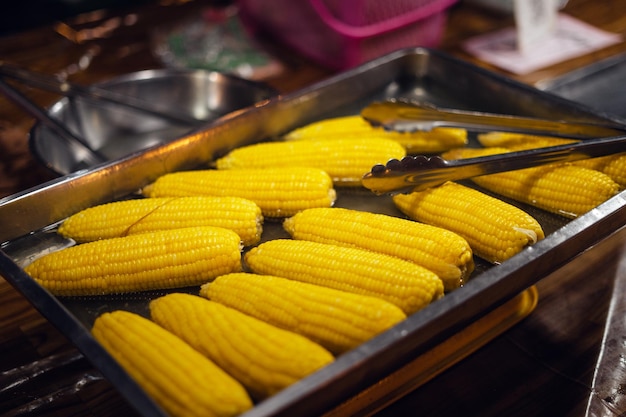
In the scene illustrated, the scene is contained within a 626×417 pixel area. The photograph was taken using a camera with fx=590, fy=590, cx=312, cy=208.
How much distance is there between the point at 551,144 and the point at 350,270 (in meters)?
0.91

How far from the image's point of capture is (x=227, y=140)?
201 cm

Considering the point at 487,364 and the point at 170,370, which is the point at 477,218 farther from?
the point at 170,370

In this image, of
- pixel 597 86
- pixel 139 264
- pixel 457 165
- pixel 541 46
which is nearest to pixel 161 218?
pixel 139 264

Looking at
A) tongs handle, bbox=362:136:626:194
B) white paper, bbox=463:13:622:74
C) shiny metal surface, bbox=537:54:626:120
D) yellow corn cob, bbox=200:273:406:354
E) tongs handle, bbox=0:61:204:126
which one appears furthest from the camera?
white paper, bbox=463:13:622:74

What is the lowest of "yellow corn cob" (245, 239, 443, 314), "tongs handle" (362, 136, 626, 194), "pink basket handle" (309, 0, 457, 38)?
"yellow corn cob" (245, 239, 443, 314)

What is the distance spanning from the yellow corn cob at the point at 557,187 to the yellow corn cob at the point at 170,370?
3.55 ft

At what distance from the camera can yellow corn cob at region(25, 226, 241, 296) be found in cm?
151

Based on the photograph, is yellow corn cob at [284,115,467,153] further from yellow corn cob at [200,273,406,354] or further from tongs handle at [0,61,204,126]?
yellow corn cob at [200,273,406,354]

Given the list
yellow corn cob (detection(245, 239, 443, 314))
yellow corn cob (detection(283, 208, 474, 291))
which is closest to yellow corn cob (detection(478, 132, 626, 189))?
yellow corn cob (detection(283, 208, 474, 291))

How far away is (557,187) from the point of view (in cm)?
175

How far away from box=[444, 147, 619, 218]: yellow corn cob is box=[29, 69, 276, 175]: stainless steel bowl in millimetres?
1168

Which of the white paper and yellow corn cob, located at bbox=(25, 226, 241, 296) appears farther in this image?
the white paper

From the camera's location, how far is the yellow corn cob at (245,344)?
1.18 meters

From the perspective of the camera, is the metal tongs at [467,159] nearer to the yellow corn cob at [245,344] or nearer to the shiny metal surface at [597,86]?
the yellow corn cob at [245,344]
